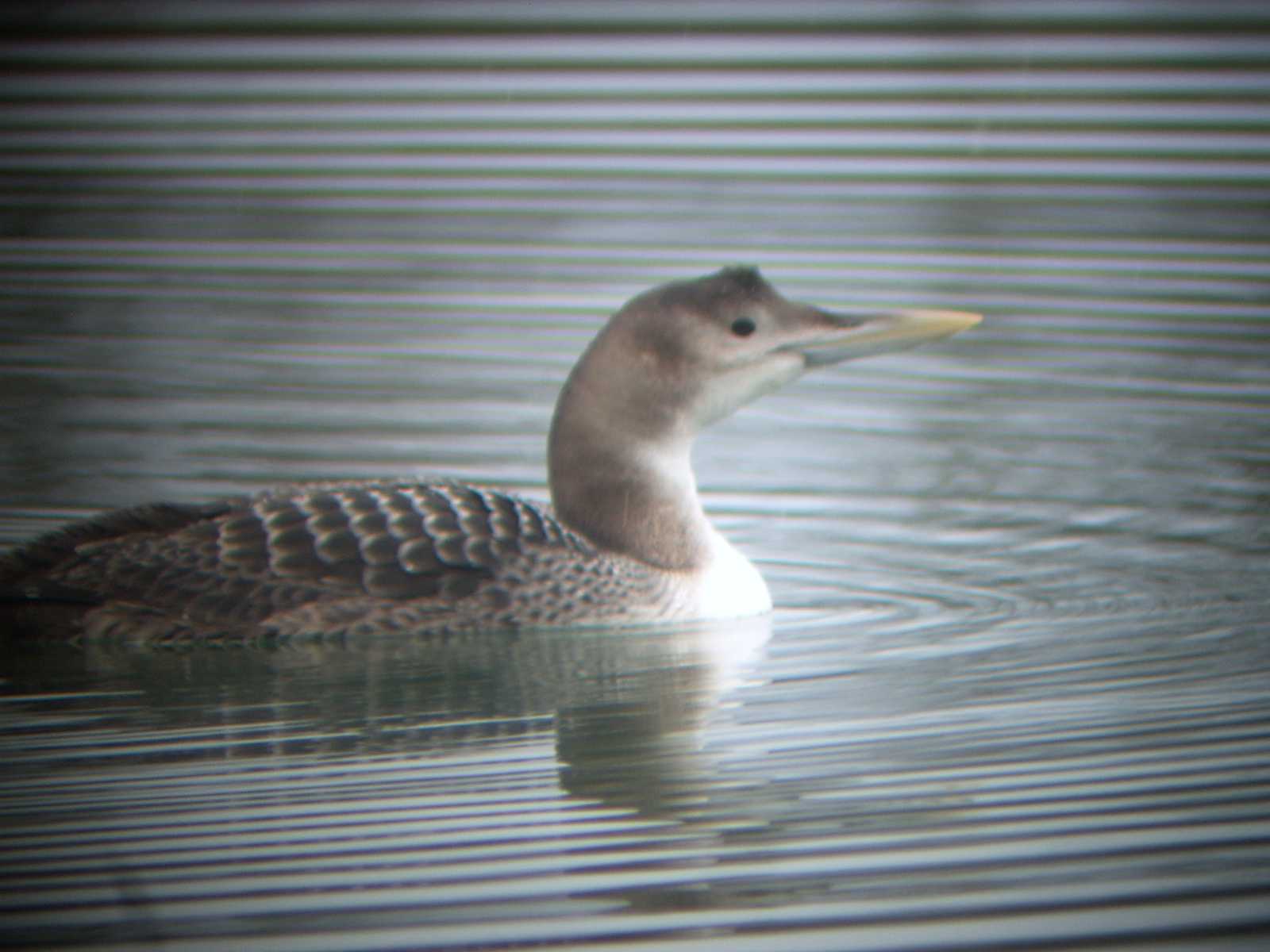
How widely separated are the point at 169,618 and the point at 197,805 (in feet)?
4.76

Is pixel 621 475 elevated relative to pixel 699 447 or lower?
elevated

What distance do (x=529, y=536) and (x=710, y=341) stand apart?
0.73 metres

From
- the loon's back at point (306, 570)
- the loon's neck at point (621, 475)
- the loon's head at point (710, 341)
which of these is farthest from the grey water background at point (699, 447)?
the loon's head at point (710, 341)

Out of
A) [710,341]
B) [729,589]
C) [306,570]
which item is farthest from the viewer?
[710,341]

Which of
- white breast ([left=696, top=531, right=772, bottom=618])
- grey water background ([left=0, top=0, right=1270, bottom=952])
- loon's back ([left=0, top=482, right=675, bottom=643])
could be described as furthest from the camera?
white breast ([left=696, top=531, right=772, bottom=618])

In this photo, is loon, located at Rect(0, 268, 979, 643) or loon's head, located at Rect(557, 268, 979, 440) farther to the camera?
loon's head, located at Rect(557, 268, 979, 440)

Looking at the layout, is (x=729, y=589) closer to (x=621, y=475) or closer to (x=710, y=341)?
(x=621, y=475)

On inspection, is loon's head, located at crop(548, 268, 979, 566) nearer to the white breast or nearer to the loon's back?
the white breast

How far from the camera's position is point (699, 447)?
755cm

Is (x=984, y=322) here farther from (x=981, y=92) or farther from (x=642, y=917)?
(x=642, y=917)

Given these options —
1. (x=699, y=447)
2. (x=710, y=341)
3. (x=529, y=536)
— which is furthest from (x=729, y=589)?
(x=699, y=447)

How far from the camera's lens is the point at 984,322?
9.00m

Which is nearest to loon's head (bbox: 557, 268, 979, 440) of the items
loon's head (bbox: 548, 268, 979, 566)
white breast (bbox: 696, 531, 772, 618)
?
loon's head (bbox: 548, 268, 979, 566)

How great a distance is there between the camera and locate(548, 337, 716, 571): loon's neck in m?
5.64
